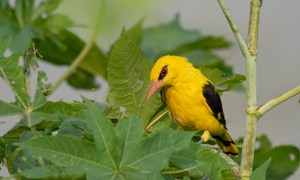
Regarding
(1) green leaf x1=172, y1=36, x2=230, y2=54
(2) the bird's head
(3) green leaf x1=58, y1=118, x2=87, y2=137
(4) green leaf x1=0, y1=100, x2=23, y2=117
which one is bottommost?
(1) green leaf x1=172, y1=36, x2=230, y2=54

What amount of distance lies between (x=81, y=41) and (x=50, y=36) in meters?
0.25

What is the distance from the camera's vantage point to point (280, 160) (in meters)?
2.35

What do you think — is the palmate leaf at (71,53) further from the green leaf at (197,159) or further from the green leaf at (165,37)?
the green leaf at (197,159)

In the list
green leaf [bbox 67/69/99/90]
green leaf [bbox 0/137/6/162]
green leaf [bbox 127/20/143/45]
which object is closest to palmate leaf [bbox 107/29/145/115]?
green leaf [bbox 0/137/6/162]

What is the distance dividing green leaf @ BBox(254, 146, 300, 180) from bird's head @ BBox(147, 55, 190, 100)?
1.19 feet

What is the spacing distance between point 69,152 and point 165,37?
88.0 inches

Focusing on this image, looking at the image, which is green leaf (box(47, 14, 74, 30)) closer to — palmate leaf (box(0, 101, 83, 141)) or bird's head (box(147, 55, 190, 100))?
bird's head (box(147, 55, 190, 100))

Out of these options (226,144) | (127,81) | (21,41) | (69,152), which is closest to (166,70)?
(226,144)

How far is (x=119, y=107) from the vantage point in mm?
1604

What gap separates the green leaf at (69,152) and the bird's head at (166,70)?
2.87 ft

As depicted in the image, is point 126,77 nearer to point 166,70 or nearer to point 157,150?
point 157,150

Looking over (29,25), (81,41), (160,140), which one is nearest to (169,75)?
(29,25)

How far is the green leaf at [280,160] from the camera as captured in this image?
2338mm

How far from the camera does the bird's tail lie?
2.24m
